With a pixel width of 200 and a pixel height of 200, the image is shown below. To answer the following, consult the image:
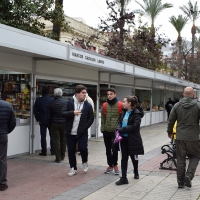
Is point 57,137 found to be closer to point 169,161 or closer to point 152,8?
point 169,161

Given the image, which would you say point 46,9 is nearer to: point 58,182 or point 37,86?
point 37,86

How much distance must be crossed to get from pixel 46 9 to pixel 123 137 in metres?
8.82

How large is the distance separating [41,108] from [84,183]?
10.3 ft

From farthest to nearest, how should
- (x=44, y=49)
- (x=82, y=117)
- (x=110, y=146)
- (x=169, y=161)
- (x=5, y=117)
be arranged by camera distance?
(x=169, y=161) < (x=44, y=49) < (x=110, y=146) < (x=82, y=117) < (x=5, y=117)

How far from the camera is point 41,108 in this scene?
355 inches

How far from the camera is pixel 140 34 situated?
25.3 meters

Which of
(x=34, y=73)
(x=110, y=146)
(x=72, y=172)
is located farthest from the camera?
(x=34, y=73)

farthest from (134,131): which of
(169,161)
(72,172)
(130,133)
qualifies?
(169,161)

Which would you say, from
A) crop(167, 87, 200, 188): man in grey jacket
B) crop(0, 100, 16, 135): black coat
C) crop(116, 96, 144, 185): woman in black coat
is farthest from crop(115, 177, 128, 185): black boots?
crop(0, 100, 16, 135): black coat

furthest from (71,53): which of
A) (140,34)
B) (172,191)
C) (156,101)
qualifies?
(140,34)

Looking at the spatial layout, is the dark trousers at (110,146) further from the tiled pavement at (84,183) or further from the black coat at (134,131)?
the black coat at (134,131)

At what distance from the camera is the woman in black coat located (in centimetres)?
621

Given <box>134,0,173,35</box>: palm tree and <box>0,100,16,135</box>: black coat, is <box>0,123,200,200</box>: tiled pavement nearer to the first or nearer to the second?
<box>0,100,16,135</box>: black coat

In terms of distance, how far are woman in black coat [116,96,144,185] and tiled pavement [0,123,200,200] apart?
43 cm
